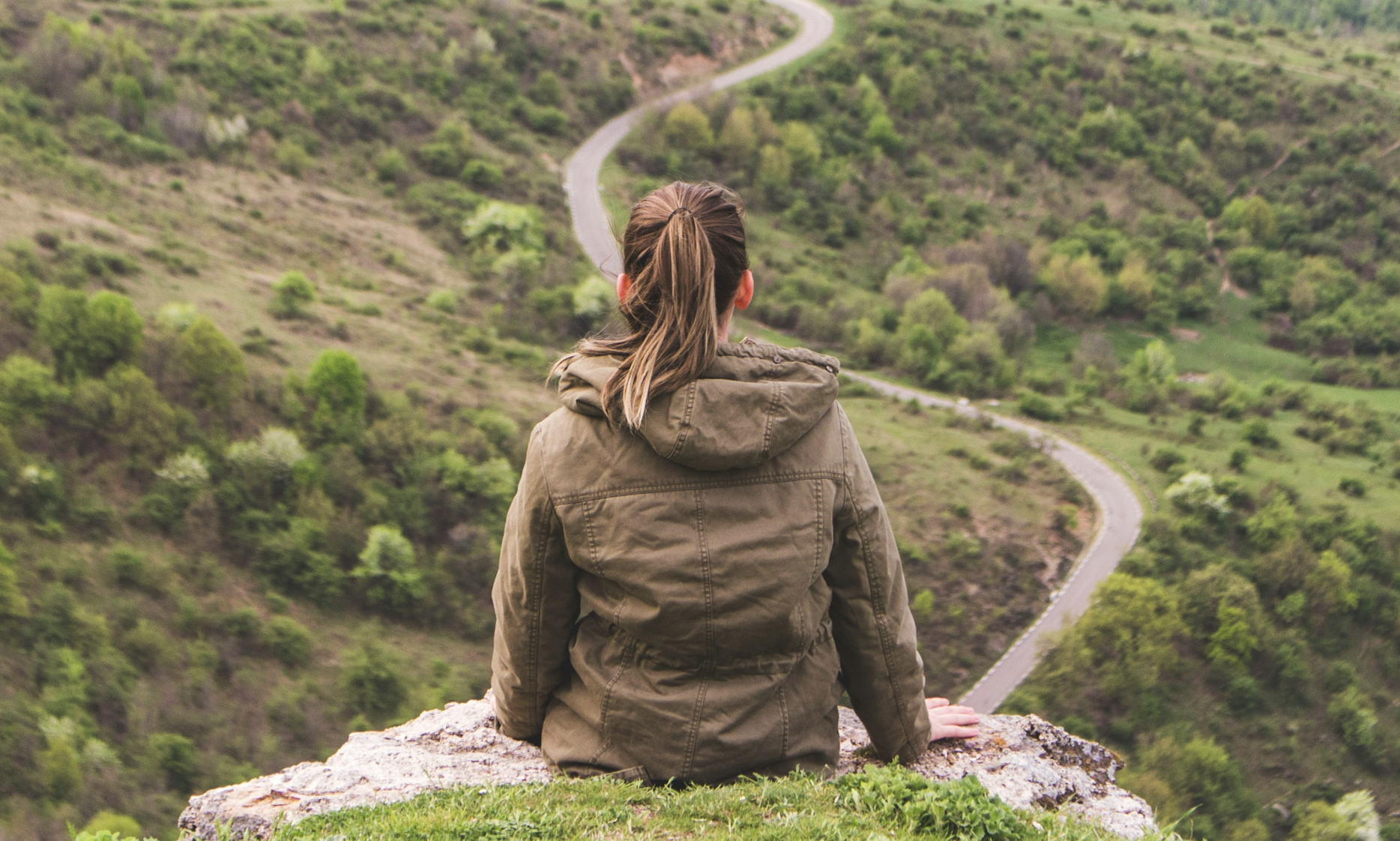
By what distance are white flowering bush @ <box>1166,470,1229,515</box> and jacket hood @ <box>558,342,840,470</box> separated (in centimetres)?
4447

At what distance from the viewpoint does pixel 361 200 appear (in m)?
54.6

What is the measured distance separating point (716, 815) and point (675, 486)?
4.06 feet

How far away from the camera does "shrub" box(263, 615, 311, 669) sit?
28.4m

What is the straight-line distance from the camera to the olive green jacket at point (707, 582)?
333 centimetres

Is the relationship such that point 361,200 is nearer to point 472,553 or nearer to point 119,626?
point 472,553

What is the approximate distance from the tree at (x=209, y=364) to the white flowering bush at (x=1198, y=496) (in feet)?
121

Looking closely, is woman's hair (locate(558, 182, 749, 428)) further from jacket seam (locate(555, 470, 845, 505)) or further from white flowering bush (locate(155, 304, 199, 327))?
white flowering bush (locate(155, 304, 199, 327))

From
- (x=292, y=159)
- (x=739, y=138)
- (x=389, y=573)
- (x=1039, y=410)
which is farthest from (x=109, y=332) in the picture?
(x=739, y=138)

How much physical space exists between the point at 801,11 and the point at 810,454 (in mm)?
90564

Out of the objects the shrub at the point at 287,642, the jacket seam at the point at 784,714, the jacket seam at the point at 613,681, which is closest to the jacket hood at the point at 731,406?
the jacket seam at the point at 613,681

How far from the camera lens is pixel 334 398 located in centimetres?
3369

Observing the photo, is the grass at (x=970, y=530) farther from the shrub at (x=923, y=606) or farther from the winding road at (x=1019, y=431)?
the winding road at (x=1019, y=431)

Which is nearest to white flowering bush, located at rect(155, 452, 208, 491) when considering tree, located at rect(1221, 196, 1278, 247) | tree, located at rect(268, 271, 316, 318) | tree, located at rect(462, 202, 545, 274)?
tree, located at rect(268, 271, 316, 318)

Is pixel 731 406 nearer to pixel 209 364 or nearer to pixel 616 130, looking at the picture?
pixel 209 364
